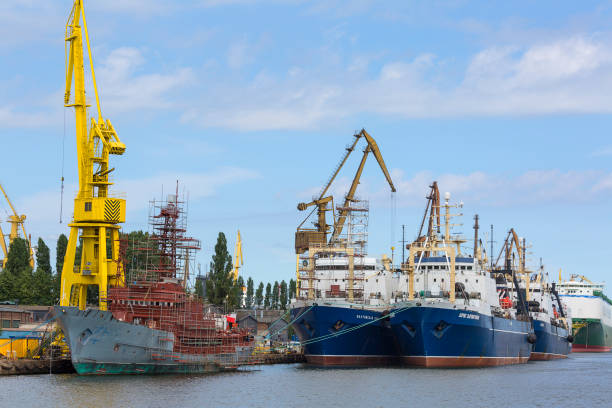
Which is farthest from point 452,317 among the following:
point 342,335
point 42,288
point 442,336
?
point 42,288

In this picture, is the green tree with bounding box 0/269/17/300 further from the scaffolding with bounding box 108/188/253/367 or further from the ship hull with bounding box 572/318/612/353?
the ship hull with bounding box 572/318/612/353

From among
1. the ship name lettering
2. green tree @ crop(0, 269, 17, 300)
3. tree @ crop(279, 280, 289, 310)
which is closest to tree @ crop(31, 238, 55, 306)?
green tree @ crop(0, 269, 17, 300)

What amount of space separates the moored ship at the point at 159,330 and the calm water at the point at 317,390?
1716 millimetres

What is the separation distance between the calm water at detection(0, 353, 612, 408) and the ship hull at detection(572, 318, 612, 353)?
3043 inches

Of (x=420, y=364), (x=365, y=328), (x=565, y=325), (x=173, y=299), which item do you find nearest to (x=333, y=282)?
(x=365, y=328)

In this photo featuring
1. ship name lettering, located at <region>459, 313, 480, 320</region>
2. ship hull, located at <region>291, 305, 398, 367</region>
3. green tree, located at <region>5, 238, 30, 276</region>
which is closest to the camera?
ship name lettering, located at <region>459, 313, 480, 320</region>

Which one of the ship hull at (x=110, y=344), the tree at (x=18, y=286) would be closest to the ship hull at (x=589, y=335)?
the tree at (x=18, y=286)

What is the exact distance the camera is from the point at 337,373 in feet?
201

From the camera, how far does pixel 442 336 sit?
209ft

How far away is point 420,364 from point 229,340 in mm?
14857

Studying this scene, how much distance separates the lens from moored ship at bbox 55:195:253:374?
53938 millimetres

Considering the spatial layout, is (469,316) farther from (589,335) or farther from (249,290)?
(249,290)

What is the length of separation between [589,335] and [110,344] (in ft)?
339

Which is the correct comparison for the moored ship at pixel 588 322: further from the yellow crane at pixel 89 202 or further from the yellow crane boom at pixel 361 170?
the yellow crane at pixel 89 202
